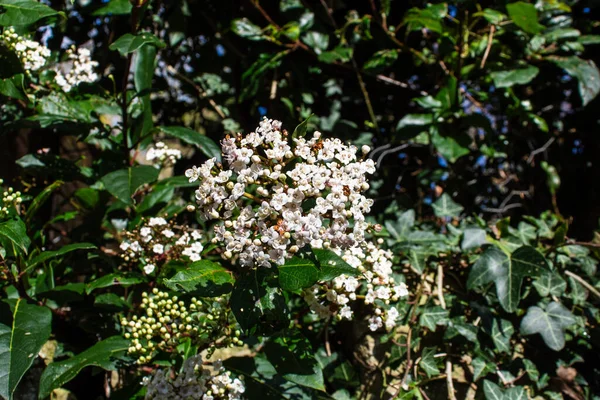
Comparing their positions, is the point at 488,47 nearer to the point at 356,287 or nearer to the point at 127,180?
the point at 356,287

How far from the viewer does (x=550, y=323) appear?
1886 mm

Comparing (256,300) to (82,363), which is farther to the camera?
(82,363)

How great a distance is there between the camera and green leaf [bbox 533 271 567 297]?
6.36 ft

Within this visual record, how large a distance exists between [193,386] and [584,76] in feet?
6.90

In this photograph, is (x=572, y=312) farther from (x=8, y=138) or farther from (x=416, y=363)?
(x=8, y=138)

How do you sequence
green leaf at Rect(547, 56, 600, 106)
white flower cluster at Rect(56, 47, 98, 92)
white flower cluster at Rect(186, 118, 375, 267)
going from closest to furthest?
white flower cluster at Rect(186, 118, 375, 267), white flower cluster at Rect(56, 47, 98, 92), green leaf at Rect(547, 56, 600, 106)

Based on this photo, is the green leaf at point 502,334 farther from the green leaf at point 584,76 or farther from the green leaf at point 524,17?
the green leaf at point 524,17

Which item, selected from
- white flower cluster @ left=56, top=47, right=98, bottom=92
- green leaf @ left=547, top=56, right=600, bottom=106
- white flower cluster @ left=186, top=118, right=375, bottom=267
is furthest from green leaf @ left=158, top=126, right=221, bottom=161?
green leaf @ left=547, top=56, right=600, bottom=106

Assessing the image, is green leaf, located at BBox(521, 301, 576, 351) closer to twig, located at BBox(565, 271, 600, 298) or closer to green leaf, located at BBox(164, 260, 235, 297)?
twig, located at BBox(565, 271, 600, 298)

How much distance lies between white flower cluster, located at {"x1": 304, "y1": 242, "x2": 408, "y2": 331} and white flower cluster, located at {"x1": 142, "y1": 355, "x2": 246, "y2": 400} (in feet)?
1.05

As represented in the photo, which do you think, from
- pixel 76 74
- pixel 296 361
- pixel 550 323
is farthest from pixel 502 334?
pixel 76 74

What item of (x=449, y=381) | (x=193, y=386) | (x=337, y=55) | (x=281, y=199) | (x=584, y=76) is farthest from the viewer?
(x=337, y=55)

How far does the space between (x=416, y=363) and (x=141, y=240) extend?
3.49 ft

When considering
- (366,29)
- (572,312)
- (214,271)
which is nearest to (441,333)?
(572,312)
